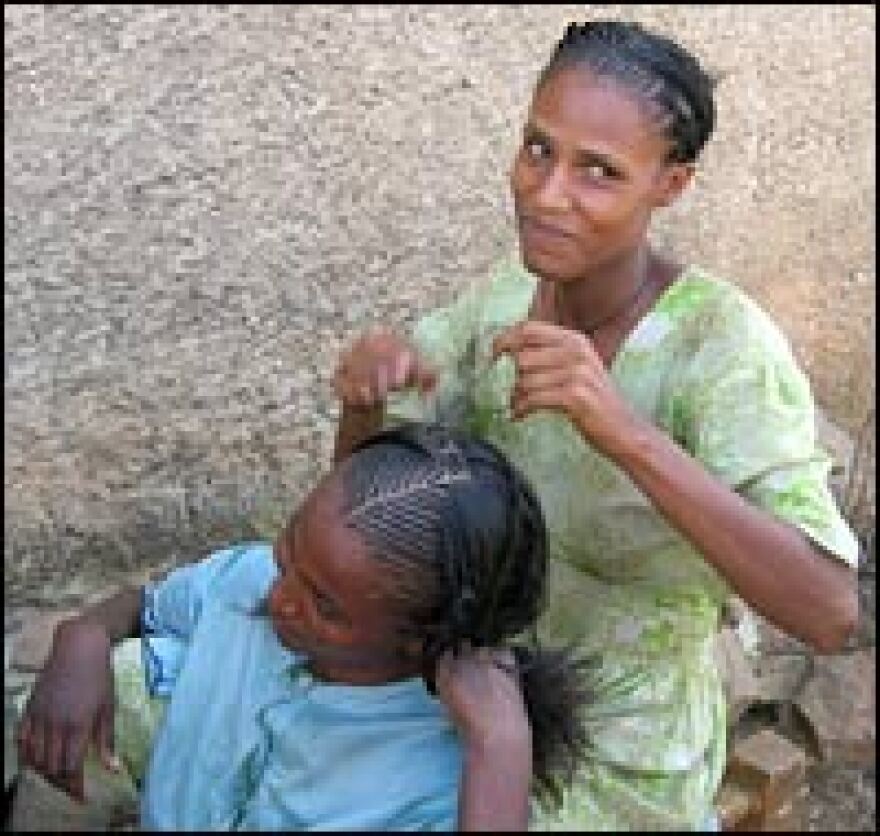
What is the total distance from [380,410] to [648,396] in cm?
31

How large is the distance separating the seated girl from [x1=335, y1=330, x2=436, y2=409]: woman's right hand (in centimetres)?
12

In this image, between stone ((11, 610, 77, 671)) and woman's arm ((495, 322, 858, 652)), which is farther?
stone ((11, 610, 77, 671))

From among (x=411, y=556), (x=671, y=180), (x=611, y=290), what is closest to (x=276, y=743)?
(x=411, y=556)

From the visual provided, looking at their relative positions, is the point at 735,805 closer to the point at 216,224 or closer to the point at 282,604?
the point at 216,224

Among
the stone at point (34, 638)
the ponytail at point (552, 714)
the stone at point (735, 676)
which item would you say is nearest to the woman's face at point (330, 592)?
the ponytail at point (552, 714)

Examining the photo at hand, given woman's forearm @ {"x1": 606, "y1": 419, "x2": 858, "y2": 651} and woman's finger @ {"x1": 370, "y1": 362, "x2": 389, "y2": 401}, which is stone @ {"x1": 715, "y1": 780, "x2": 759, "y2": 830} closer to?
woman's forearm @ {"x1": 606, "y1": 419, "x2": 858, "y2": 651}

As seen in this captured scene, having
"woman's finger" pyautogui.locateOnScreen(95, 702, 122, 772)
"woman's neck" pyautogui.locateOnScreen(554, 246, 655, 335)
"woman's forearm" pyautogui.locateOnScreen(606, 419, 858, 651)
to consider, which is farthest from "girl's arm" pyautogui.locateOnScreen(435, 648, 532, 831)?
"woman's neck" pyautogui.locateOnScreen(554, 246, 655, 335)

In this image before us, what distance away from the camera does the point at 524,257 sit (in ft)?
8.16

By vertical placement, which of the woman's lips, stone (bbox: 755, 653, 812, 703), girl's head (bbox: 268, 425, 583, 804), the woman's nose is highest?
the woman's nose

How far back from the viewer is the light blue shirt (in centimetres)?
232

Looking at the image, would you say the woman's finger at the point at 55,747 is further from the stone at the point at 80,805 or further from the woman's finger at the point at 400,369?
the woman's finger at the point at 400,369

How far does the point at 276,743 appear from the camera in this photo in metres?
2.38

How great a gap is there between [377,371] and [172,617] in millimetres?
376

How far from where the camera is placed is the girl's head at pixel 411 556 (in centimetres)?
218
